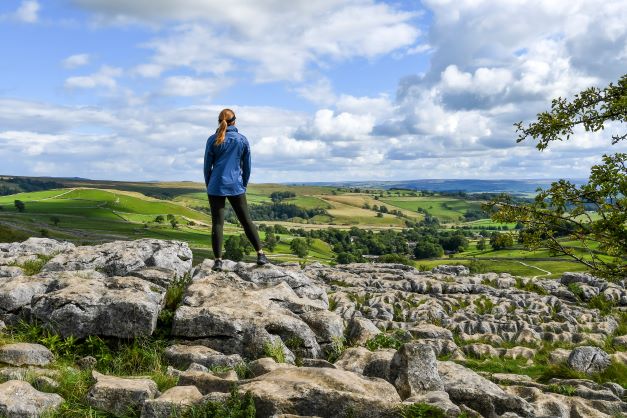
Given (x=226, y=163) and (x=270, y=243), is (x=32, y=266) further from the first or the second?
(x=270, y=243)

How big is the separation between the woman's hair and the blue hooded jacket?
0.86 ft

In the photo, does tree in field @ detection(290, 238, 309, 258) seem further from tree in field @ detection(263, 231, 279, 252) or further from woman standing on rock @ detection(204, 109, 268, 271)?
woman standing on rock @ detection(204, 109, 268, 271)

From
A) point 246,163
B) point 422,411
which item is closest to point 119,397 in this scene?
point 422,411

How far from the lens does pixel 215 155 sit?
658 inches

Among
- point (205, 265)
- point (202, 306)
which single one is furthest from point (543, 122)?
point (205, 265)

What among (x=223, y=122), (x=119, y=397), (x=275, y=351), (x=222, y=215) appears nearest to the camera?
(x=119, y=397)

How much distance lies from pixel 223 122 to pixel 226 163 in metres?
1.38

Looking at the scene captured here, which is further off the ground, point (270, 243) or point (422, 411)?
point (422, 411)

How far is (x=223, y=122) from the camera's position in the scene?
1644 centimetres

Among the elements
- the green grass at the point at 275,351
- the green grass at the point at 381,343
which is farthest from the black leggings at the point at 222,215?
the green grass at the point at 381,343

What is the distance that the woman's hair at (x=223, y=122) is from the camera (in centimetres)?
1605

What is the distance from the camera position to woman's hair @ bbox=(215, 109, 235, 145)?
16047 millimetres

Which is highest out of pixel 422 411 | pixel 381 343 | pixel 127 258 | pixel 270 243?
pixel 127 258

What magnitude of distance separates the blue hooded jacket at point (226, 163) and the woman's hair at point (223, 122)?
0.26 metres
